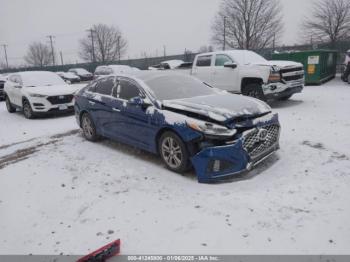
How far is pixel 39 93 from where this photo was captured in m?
9.80

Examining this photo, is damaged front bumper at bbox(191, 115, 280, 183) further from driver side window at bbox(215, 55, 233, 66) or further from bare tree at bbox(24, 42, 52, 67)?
bare tree at bbox(24, 42, 52, 67)

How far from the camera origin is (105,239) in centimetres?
319

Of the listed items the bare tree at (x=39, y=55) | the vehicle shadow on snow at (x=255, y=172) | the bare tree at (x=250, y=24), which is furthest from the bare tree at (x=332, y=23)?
the bare tree at (x=39, y=55)

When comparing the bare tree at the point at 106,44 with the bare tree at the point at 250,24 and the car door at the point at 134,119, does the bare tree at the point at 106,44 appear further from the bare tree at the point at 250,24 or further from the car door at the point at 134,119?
the car door at the point at 134,119

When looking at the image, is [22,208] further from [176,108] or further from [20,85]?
[20,85]

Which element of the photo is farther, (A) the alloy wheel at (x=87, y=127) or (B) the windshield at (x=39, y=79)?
(B) the windshield at (x=39, y=79)

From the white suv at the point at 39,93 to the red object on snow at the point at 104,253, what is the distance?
7.92 metres

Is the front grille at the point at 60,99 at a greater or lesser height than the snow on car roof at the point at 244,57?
lesser

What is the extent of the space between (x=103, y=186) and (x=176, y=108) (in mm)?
1622

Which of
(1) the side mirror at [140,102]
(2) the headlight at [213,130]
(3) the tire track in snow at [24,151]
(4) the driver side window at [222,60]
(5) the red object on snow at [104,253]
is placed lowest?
(5) the red object on snow at [104,253]

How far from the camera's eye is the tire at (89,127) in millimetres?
6527

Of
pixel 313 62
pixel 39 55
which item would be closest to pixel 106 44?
pixel 39 55

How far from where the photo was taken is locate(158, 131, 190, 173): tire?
4445mm

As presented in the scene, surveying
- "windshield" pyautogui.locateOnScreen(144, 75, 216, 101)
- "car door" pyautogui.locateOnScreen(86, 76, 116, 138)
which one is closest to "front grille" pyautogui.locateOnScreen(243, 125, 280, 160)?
"windshield" pyautogui.locateOnScreen(144, 75, 216, 101)
